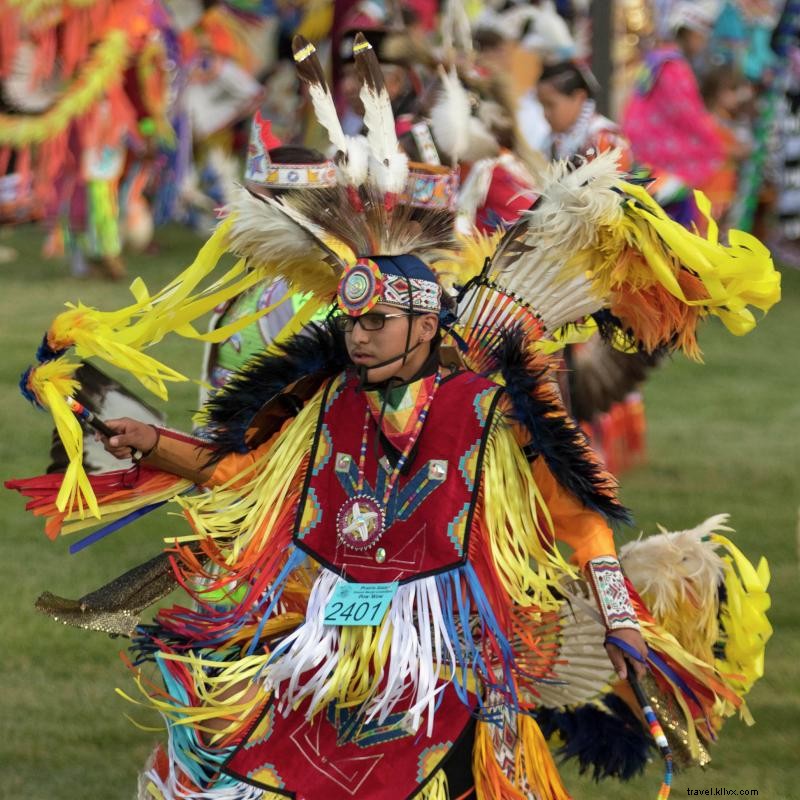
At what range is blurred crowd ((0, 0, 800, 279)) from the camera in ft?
35.5

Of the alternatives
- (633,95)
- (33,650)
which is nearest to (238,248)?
(33,650)

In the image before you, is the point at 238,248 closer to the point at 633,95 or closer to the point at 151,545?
the point at 151,545

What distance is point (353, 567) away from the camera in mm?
3201

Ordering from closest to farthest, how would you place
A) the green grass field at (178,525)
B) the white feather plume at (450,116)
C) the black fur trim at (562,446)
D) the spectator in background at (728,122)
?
the black fur trim at (562,446)
the green grass field at (178,525)
the white feather plume at (450,116)
the spectator in background at (728,122)

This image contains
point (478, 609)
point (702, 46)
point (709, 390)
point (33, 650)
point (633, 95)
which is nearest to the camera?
point (478, 609)

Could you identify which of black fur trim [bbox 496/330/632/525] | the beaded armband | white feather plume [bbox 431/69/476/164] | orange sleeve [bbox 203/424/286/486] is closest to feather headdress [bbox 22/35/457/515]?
orange sleeve [bbox 203/424/286/486]

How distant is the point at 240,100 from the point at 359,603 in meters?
9.84

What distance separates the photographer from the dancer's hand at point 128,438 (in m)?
3.29

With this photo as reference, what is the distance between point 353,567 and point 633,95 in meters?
9.18

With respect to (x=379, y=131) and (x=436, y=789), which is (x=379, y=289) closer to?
(x=379, y=131)

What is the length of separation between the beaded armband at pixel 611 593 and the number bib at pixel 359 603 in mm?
354

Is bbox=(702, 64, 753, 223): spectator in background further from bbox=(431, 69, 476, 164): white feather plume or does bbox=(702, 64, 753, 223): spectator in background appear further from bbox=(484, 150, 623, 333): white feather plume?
bbox=(484, 150, 623, 333): white feather plume

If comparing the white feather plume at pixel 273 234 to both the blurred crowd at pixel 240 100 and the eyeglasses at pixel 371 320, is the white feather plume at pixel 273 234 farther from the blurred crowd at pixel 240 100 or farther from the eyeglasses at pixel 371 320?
the blurred crowd at pixel 240 100

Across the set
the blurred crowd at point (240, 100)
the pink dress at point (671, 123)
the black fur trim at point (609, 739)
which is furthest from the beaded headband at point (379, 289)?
the pink dress at point (671, 123)
